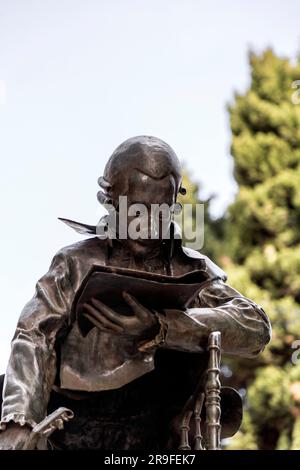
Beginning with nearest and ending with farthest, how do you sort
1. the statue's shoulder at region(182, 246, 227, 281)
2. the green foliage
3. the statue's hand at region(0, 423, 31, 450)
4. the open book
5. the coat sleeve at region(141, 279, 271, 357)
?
1. the statue's hand at region(0, 423, 31, 450)
2. the open book
3. the coat sleeve at region(141, 279, 271, 357)
4. the statue's shoulder at region(182, 246, 227, 281)
5. the green foliage

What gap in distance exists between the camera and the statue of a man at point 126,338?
432 cm

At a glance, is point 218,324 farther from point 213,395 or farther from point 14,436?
point 14,436

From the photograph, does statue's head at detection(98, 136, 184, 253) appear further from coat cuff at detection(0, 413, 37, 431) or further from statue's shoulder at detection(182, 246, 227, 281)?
coat cuff at detection(0, 413, 37, 431)

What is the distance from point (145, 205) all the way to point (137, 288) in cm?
Answer: 51

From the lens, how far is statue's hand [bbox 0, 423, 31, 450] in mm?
3877

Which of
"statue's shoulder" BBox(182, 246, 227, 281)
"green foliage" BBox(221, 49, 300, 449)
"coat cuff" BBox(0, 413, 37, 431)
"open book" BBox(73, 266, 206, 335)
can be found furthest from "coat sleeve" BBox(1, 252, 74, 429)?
"green foliage" BBox(221, 49, 300, 449)

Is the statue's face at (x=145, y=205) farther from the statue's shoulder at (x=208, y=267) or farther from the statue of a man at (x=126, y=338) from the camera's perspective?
the statue's shoulder at (x=208, y=267)

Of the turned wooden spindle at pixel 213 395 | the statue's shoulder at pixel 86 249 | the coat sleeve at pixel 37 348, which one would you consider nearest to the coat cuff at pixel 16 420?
the coat sleeve at pixel 37 348

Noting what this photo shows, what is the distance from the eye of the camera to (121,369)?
4.41 metres

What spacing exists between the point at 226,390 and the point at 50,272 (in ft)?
3.20

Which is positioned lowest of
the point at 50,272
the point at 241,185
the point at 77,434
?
the point at 77,434

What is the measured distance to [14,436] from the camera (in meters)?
3.93
